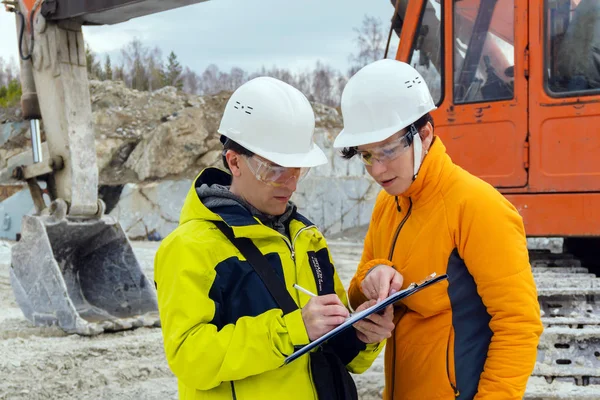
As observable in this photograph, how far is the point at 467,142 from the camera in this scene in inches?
184

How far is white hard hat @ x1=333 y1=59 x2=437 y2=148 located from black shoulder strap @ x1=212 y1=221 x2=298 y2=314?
456 millimetres

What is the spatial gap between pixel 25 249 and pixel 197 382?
4.32 metres

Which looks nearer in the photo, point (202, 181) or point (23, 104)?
point (202, 181)

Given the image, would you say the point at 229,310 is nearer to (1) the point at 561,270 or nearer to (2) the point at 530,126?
(2) the point at 530,126

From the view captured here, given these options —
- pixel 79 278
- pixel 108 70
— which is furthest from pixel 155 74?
pixel 79 278

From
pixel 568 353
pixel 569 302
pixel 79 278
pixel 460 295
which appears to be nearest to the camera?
pixel 460 295

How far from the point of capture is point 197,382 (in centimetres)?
172

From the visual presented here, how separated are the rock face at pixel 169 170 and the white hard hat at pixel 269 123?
13.6m

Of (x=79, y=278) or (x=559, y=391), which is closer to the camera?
(x=559, y=391)

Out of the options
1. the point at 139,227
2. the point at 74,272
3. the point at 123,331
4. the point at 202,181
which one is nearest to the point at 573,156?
the point at 202,181

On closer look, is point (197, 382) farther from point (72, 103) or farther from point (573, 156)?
point (72, 103)

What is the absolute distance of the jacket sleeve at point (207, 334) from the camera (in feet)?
5.51

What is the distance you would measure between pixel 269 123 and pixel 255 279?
0.49 metres

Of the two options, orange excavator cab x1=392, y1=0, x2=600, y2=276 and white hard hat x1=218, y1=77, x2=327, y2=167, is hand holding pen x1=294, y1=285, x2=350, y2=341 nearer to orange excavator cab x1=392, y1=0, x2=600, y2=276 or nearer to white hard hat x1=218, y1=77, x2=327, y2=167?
white hard hat x1=218, y1=77, x2=327, y2=167
